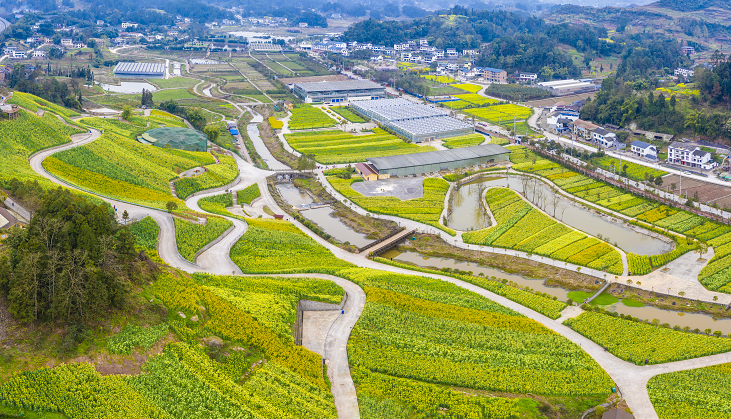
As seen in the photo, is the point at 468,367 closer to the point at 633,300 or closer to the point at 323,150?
the point at 633,300

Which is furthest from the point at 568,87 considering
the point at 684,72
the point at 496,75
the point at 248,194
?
the point at 248,194

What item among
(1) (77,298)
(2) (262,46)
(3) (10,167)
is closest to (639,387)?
(1) (77,298)

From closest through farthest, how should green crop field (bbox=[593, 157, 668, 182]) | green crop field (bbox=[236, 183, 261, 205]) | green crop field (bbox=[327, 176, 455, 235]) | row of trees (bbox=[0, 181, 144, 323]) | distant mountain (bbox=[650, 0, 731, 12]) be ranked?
row of trees (bbox=[0, 181, 144, 323])
green crop field (bbox=[327, 176, 455, 235])
green crop field (bbox=[236, 183, 261, 205])
green crop field (bbox=[593, 157, 668, 182])
distant mountain (bbox=[650, 0, 731, 12])

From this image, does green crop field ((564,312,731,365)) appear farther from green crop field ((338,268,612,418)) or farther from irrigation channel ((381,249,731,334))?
irrigation channel ((381,249,731,334))

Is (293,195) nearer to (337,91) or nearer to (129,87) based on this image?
(337,91)

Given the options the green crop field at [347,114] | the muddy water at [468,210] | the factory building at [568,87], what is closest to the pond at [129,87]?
the green crop field at [347,114]

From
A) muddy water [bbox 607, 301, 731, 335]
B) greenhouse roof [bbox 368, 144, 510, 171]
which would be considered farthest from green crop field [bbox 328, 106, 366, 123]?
muddy water [bbox 607, 301, 731, 335]

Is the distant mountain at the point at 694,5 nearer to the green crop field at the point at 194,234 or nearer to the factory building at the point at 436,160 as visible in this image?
the factory building at the point at 436,160
